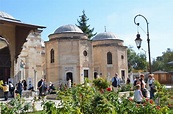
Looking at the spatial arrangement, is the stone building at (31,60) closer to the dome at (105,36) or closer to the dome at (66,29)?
the dome at (66,29)

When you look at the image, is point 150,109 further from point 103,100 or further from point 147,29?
point 147,29

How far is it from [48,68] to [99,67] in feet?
26.8

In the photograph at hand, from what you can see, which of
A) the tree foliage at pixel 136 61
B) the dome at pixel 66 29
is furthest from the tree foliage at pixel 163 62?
the dome at pixel 66 29

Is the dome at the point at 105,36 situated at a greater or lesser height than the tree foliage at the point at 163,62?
greater

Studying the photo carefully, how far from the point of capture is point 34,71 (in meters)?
22.3

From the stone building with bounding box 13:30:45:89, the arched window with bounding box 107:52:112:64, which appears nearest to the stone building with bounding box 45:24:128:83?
the arched window with bounding box 107:52:112:64

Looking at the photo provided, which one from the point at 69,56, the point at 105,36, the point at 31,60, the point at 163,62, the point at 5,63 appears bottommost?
the point at 5,63

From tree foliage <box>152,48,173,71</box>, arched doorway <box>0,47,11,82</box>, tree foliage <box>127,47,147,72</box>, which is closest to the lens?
arched doorway <box>0,47,11,82</box>

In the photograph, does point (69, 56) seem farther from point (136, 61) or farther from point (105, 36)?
point (136, 61)

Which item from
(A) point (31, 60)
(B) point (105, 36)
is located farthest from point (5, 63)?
(B) point (105, 36)

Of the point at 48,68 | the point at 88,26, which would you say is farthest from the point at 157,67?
the point at 48,68

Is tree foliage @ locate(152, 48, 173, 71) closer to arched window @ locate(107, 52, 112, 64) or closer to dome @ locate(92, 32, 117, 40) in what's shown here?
dome @ locate(92, 32, 117, 40)

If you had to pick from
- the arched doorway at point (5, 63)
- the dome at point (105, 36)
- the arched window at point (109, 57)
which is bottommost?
the arched doorway at point (5, 63)

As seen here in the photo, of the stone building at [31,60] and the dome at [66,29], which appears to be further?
the dome at [66,29]
